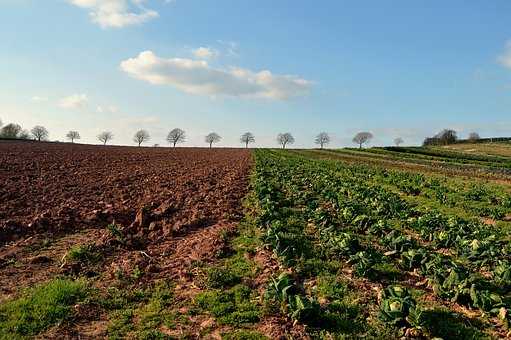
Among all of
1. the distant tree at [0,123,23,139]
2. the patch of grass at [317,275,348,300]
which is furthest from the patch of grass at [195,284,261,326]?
the distant tree at [0,123,23,139]

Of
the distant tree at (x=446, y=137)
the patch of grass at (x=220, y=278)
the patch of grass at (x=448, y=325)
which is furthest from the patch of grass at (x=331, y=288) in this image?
the distant tree at (x=446, y=137)

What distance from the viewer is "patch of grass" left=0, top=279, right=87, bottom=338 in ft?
22.7

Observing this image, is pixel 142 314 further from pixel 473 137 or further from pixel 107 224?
pixel 473 137

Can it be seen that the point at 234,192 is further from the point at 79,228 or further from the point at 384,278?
the point at 384,278

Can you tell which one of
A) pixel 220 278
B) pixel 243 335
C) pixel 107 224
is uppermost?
pixel 107 224

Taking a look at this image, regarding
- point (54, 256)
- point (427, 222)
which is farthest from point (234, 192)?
point (54, 256)

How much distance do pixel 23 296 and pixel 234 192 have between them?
45.8 feet

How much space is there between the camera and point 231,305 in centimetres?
792

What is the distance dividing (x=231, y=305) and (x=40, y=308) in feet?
10.6

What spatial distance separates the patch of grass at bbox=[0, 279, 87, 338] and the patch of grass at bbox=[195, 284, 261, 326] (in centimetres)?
228

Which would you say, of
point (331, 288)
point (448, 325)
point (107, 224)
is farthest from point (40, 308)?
point (448, 325)

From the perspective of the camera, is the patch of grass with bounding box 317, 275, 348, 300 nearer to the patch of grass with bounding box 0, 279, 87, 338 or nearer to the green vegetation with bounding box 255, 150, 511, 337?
the green vegetation with bounding box 255, 150, 511, 337

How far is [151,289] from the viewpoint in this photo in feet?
28.5

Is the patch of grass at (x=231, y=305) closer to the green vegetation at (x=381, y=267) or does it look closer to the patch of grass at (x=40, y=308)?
the green vegetation at (x=381, y=267)
